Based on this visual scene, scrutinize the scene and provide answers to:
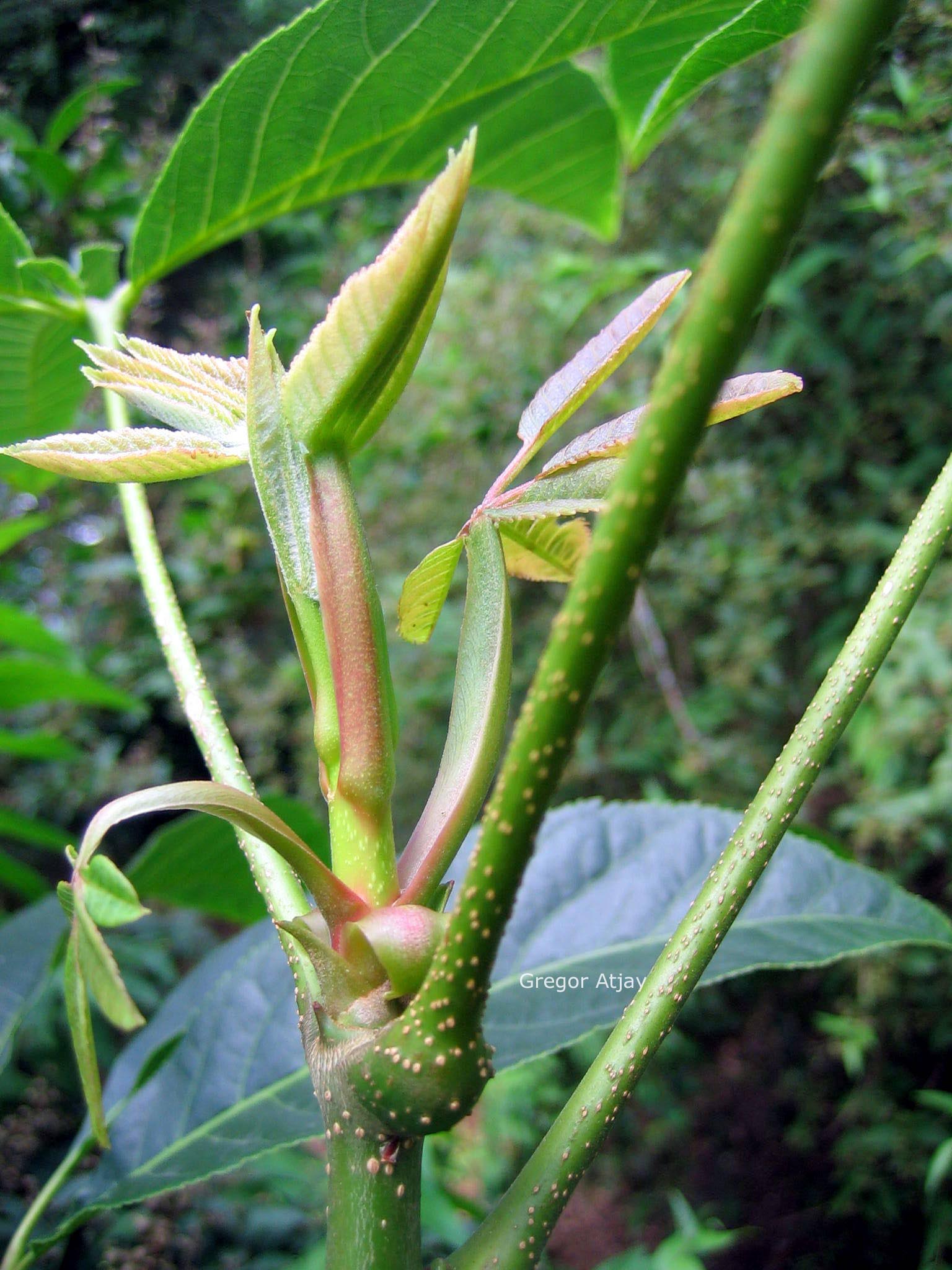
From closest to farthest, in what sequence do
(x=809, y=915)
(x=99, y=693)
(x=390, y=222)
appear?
(x=809, y=915), (x=99, y=693), (x=390, y=222)

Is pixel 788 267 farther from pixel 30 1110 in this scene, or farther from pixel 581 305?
pixel 30 1110

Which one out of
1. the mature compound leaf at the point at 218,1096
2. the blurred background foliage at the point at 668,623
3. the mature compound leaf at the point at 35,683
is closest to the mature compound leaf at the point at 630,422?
the mature compound leaf at the point at 218,1096

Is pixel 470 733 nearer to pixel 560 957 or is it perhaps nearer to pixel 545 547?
pixel 545 547

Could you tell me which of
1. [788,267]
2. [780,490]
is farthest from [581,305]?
[780,490]

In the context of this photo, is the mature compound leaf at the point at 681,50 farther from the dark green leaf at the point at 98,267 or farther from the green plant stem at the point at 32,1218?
the green plant stem at the point at 32,1218

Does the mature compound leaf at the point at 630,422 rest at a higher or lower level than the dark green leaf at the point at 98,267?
lower

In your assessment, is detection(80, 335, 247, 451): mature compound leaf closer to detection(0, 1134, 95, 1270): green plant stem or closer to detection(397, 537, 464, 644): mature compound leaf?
detection(397, 537, 464, 644): mature compound leaf
